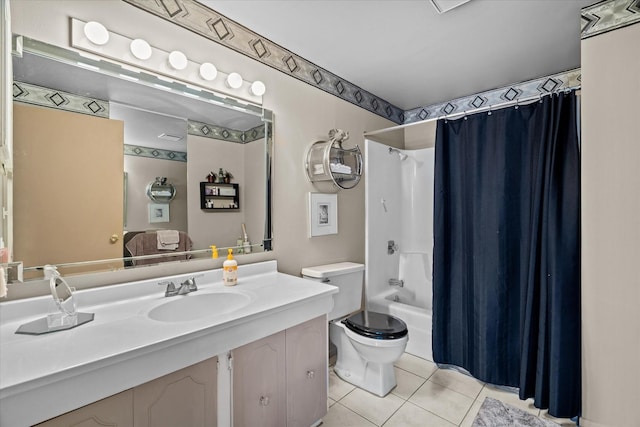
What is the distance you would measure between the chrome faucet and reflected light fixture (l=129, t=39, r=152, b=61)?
1.11 m

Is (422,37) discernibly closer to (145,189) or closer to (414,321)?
(145,189)

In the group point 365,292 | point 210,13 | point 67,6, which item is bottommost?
point 365,292

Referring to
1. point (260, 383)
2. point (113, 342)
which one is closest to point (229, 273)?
point (260, 383)

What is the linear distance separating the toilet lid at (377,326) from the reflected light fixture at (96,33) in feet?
6.71

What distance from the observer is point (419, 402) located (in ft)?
6.09

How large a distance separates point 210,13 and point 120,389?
185 cm

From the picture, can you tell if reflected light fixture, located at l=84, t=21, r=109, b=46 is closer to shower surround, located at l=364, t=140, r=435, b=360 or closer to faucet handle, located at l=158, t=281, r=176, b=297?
faucet handle, located at l=158, t=281, r=176, b=297

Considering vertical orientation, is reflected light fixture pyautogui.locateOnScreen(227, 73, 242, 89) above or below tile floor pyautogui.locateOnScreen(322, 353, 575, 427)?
above

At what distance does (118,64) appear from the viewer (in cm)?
137

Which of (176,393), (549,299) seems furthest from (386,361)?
(176,393)

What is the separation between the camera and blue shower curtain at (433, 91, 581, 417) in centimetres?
165

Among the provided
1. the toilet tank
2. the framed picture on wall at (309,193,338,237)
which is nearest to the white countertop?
the toilet tank

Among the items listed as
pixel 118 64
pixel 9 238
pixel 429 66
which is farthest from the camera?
pixel 429 66

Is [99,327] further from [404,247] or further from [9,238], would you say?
[404,247]
